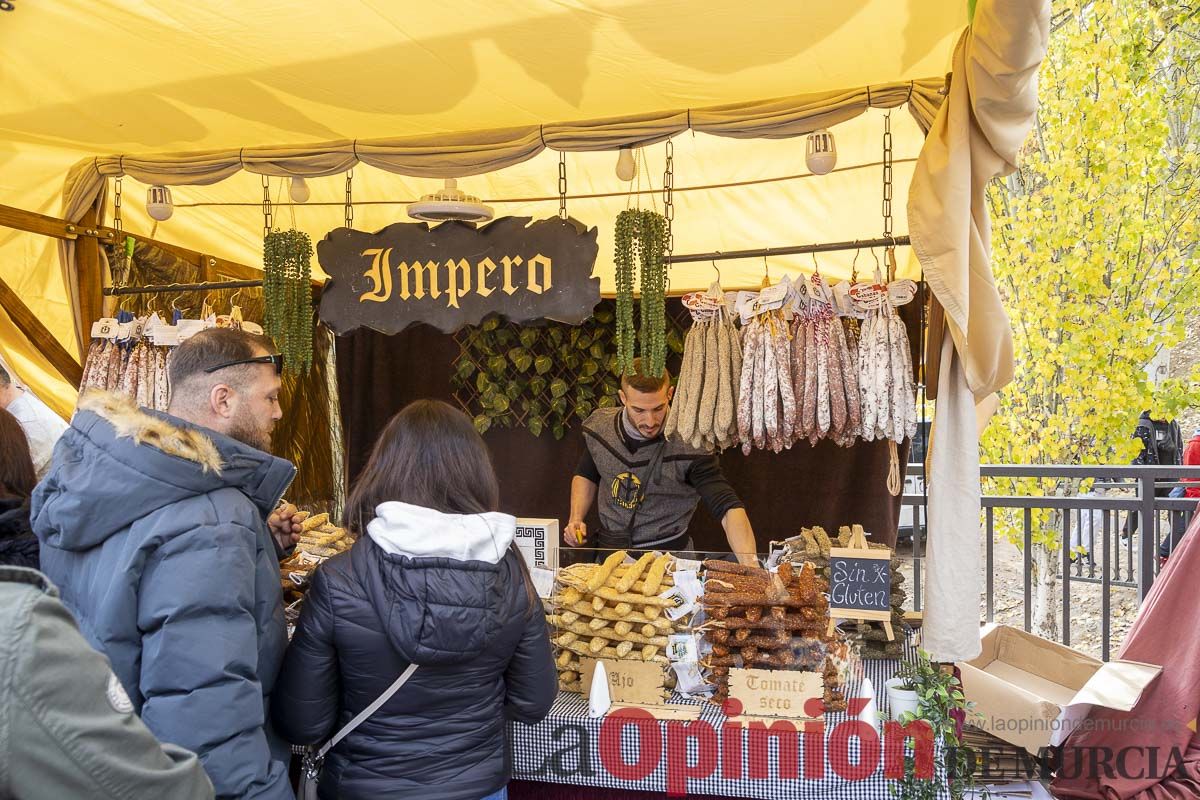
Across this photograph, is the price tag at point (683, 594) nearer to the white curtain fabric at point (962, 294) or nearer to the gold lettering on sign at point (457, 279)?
the white curtain fabric at point (962, 294)

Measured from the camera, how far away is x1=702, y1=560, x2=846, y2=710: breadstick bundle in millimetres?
2838

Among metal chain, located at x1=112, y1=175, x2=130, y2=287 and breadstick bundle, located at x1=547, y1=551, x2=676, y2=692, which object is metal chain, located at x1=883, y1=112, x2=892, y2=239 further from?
metal chain, located at x1=112, y1=175, x2=130, y2=287

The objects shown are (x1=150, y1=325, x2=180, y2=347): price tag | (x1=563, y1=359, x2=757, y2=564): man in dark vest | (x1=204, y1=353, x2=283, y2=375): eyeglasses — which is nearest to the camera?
(x1=204, y1=353, x2=283, y2=375): eyeglasses

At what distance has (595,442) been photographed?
5.25 meters

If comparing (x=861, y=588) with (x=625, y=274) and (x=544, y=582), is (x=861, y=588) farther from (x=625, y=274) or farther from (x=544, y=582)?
(x=625, y=274)

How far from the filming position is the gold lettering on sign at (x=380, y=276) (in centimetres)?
422

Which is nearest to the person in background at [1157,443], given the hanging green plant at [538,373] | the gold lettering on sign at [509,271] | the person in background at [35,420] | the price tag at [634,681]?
the hanging green plant at [538,373]

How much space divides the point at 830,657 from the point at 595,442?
2.58 m

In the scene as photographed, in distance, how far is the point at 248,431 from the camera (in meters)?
Result: 2.26

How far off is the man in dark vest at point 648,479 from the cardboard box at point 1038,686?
1383mm

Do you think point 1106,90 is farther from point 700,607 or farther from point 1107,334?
point 700,607

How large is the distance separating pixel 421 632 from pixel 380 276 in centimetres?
251

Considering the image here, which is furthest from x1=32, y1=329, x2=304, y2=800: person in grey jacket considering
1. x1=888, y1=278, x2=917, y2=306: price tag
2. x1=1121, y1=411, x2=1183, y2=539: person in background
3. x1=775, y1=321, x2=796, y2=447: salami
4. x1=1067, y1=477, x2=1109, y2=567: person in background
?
x1=1121, y1=411, x2=1183, y2=539: person in background

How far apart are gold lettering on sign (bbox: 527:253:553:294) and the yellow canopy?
1.62 feet
